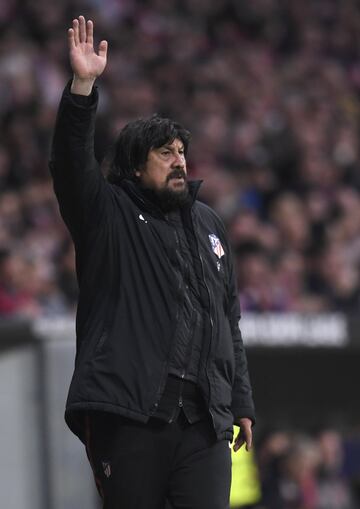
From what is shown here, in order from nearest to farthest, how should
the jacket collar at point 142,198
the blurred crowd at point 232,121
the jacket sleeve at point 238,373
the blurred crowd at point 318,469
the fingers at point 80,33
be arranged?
the fingers at point 80,33 → the jacket collar at point 142,198 → the jacket sleeve at point 238,373 → the blurred crowd at point 318,469 → the blurred crowd at point 232,121

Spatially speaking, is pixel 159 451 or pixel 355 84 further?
pixel 355 84

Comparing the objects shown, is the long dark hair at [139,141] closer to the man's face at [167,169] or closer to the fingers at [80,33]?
the man's face at [167,169]

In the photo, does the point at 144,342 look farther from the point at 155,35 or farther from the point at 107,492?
the point at 155,35

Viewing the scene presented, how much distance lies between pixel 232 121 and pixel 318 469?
4242 millimetres

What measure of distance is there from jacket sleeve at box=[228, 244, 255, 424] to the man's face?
34 centimetres

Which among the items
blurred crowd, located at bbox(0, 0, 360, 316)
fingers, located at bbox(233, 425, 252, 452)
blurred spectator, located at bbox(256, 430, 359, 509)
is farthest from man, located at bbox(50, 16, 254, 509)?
blurred crowd, located at bbox(0, 0, 360, 316)

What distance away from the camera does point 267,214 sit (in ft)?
37.5

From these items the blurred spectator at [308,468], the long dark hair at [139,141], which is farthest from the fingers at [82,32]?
the blurred spectator at [308,468]

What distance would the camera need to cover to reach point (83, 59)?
384cm

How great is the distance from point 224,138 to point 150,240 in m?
8.40

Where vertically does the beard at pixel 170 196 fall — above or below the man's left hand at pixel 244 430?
above

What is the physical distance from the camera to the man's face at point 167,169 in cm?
408

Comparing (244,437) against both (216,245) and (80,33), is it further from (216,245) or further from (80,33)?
(80,33)

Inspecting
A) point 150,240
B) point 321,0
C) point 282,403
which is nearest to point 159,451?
point 150,240
